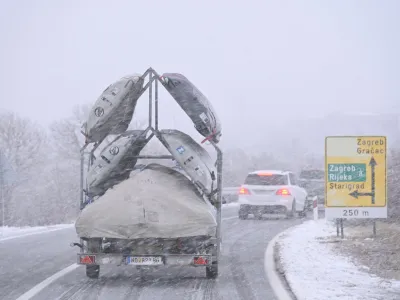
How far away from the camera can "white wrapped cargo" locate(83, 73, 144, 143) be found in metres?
11.3

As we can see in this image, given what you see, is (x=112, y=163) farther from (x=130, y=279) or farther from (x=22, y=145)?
(x=22, y=145)

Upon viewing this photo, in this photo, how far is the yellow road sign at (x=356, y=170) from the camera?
1527 centimetres

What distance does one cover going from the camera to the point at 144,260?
10.3 meters

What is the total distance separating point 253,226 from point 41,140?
130 ft

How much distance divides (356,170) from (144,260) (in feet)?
21.9

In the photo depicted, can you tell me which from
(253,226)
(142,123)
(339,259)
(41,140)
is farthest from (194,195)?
(41,140)

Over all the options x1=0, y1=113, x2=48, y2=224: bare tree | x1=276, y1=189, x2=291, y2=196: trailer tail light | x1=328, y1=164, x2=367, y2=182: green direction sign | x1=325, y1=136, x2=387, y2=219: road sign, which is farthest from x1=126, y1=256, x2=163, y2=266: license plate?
x1=0, y1=113, x2=48, y2=224: bare tree

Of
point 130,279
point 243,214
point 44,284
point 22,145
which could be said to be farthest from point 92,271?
point 22,145

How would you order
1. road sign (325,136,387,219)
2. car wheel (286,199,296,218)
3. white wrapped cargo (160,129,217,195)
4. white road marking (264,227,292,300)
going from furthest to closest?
car wheel (286,199,296,218) < road sign (325,136,387,219) < white wrapped cargo (160,129,217,195) < white road marking (264,227,292,300)

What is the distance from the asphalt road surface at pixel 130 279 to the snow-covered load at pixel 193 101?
2330 millimetres

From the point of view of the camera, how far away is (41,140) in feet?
194

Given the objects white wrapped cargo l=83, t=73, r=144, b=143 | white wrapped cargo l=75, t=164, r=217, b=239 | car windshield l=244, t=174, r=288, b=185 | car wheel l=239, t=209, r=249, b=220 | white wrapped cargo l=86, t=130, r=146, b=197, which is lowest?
car wheel l=239, t=209, r=249, b=220

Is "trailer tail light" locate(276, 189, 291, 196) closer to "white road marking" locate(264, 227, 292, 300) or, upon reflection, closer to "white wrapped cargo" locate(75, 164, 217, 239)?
"white road marking" locate(264, 227, 292, 300)

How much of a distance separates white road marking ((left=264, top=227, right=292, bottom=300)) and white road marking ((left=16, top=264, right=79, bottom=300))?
10.7 feet
